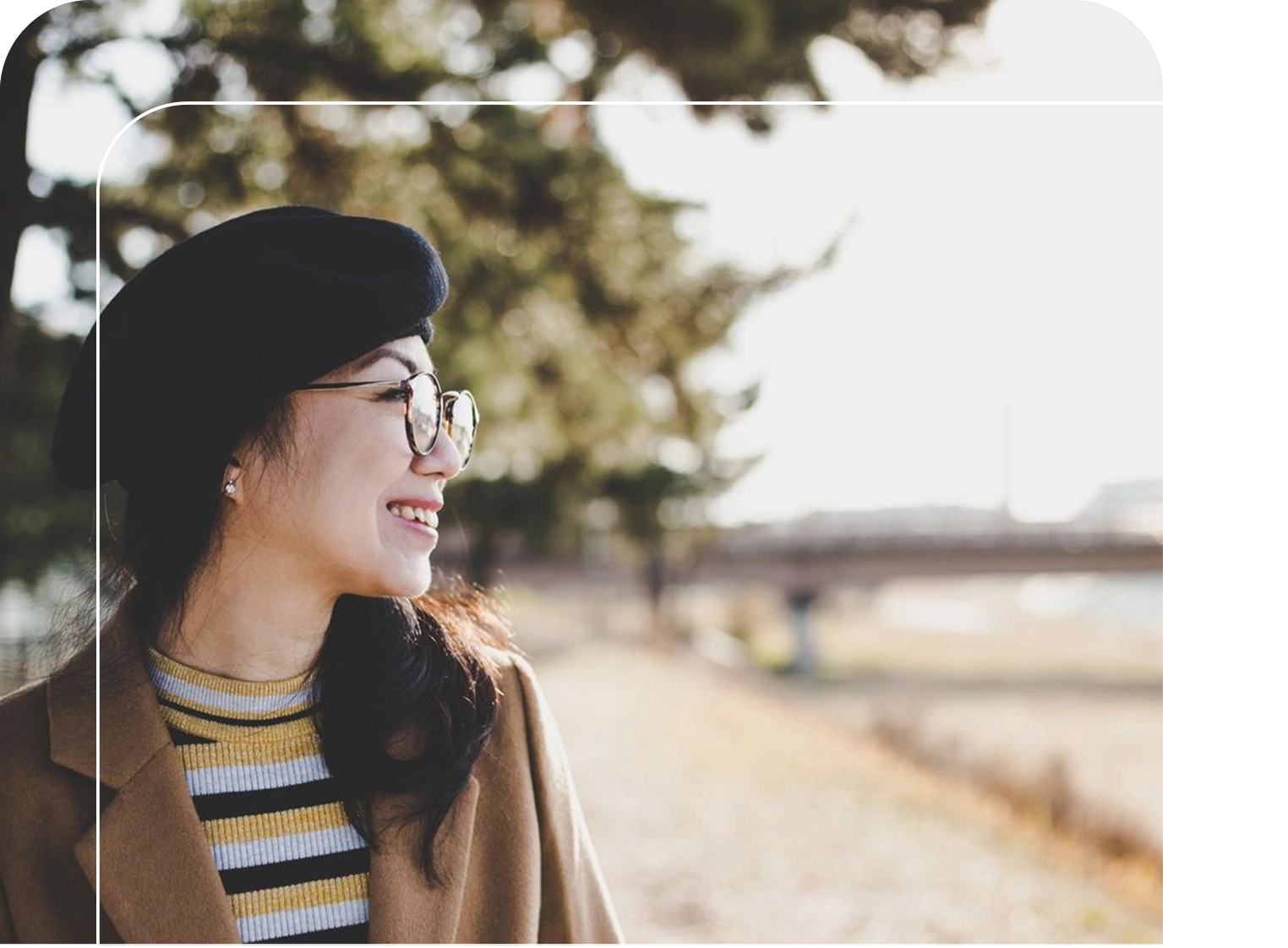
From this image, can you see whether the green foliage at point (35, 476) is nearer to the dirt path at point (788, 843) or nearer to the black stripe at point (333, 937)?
the dirt path at point (788, 843)

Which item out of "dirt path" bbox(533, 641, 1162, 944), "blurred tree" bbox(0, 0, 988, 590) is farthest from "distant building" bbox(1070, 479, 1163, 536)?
"dirt path" bbox(533, 641, 1162, 944)

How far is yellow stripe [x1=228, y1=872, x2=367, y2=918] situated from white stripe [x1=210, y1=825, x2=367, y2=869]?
1.7 inches

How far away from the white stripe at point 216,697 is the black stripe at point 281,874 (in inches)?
9.1

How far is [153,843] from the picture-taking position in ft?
5.72

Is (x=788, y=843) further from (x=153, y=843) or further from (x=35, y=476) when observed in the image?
(x=153, y=843)

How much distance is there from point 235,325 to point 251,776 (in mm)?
697

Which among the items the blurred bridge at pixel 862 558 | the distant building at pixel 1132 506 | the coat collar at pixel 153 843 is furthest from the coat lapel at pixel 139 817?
the blurred bridge at pixel 862 558

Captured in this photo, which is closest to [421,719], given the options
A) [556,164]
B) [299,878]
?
[299,878]

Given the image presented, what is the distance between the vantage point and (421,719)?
6.21 ft

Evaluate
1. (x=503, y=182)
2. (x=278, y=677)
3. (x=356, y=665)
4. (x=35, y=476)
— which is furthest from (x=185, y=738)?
(x=35, y=476)

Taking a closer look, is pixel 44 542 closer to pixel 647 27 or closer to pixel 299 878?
pixel 647 27

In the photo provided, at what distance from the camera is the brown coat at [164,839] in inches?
67.8

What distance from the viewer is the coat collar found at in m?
1.72

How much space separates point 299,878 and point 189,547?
55 centimetres
